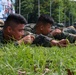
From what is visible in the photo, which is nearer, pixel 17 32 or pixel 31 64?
pixel 31 64

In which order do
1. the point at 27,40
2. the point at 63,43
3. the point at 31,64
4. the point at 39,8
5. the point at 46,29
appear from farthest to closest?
the point at 39,8
the point at 46,29
the point at 63,43
the point at 27,40
the point at 31,64

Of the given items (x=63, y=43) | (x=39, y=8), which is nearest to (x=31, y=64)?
(x=63, y=43)

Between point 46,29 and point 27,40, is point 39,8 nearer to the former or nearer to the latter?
point 46,29

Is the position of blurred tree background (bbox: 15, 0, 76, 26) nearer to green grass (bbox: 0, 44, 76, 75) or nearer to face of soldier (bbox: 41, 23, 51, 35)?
face of soldier (bbox: 41, 23, 51, 35)

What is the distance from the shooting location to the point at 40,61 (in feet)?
7.84

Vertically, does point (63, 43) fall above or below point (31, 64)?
below

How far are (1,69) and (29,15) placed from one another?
4056 cm

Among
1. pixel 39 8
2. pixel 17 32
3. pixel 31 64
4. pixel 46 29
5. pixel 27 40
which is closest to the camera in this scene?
pixel 31 64

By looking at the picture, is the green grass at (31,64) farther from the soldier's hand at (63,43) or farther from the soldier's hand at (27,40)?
the soldier's hand at (63,43)

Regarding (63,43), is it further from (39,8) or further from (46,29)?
(39,8)

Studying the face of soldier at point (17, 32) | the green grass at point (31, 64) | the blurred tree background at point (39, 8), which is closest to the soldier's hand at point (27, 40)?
the face of soldier at point (17, 32)

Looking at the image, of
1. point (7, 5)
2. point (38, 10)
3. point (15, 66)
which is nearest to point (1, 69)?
point (15, 66)

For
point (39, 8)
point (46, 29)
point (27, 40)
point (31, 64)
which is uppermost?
point (31, 64)

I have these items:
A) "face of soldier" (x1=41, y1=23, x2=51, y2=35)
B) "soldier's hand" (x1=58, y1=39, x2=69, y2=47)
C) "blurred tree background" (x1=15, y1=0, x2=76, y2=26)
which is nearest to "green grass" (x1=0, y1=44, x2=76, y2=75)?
"soldier's hand" (x1=58, y1=39, x2=69, y2=47)
